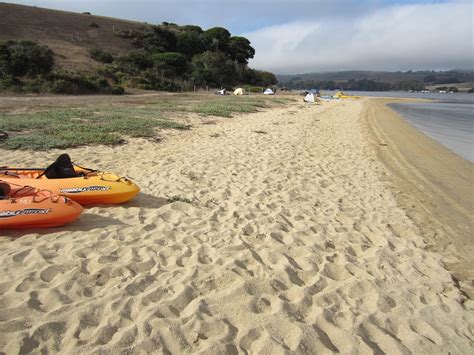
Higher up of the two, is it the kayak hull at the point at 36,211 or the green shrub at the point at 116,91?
the kayak hull at the point at 36,211

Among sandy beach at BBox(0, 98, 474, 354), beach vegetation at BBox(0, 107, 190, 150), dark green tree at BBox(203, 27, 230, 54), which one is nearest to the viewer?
sandy beach at BBox(0, 98, 474, 354)

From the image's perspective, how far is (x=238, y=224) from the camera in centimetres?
463

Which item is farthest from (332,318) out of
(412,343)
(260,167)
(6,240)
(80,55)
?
(80,55)

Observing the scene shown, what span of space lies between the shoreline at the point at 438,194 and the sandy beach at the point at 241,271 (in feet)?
0.15

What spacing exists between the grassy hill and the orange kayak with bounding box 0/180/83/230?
2884cm

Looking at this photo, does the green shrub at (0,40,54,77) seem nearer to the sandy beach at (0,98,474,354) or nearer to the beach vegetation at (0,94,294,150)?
the beach vegetation at (0,94,294,150)

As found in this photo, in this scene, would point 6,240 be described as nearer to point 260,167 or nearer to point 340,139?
point 260,167

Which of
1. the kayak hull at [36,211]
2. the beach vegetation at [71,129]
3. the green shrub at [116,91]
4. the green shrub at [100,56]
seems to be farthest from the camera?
the green shrub at [100,56]

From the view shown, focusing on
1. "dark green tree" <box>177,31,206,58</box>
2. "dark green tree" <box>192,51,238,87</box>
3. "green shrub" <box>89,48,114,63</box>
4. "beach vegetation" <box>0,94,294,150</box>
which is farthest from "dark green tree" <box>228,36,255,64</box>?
"beach vegetation" <box>0,94,294,150</box>

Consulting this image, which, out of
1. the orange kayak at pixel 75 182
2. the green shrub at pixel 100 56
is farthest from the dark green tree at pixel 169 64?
the orange kayak at pixel 75 182

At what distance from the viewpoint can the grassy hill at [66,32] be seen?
1362 inches

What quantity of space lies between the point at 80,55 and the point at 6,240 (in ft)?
122

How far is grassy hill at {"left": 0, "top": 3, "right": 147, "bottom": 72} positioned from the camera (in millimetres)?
34594

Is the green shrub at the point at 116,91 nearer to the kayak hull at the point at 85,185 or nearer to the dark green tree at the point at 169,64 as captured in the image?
the dark green tree at the point at 169,64
